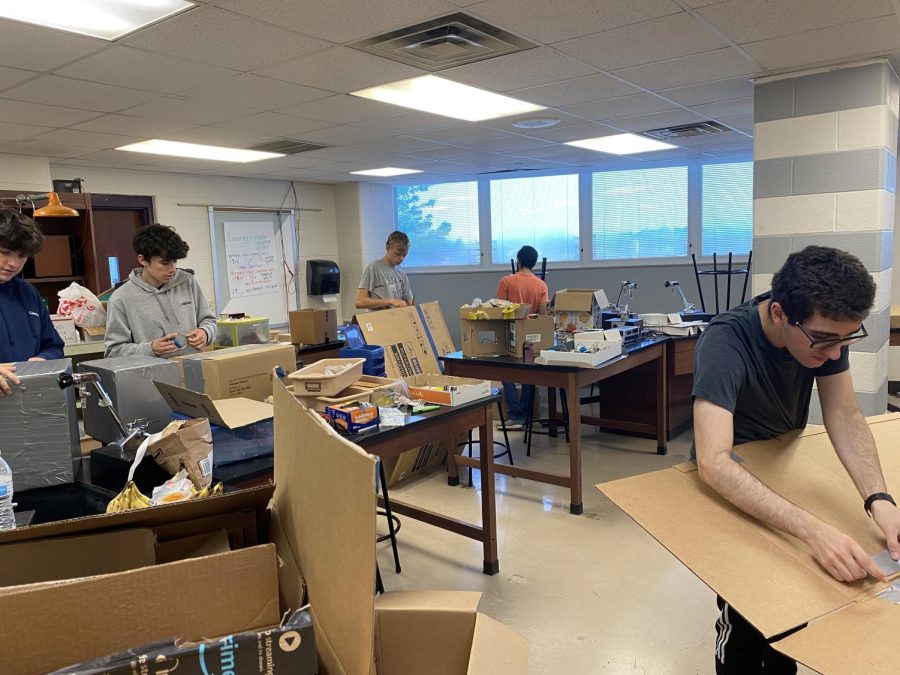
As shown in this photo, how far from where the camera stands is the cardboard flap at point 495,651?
3.15 feet

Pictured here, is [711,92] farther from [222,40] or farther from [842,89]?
[222,40]

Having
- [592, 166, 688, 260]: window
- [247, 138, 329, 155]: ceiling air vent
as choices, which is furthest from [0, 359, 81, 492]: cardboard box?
[592, 166, 688, 260]: window

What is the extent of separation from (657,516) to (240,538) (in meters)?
0.84

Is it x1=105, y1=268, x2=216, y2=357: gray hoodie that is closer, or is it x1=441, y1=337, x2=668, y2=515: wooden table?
x1=105, y1=268, x2=216, y2=357: gray hoodie

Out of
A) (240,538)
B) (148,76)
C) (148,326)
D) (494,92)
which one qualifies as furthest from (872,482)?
(148,76)

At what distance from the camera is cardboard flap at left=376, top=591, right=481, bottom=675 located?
103 cm

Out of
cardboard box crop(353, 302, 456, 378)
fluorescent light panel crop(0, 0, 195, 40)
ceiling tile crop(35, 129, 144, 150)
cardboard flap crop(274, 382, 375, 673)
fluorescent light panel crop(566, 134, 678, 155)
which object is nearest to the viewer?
cardboard flap crop(274, 382, 375, 673)

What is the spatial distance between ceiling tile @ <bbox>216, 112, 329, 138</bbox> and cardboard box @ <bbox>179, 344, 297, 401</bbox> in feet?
7.66

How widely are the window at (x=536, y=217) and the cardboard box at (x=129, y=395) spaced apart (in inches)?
253

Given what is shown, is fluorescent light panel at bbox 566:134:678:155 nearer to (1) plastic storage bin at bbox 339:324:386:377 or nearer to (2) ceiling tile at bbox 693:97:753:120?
(2) ceiling tile at bbox 693:97:753:120

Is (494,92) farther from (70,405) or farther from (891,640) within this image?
(891,640)

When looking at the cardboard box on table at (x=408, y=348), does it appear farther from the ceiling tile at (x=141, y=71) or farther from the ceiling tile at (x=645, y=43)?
the ceiling tile at (x=645, y=43)

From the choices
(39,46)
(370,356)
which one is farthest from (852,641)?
(39,46)

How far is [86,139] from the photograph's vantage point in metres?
4.80
